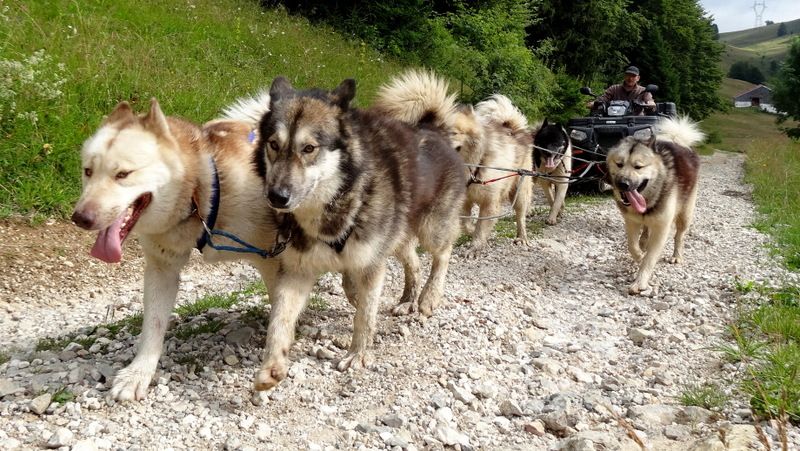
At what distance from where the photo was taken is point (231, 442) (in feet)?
9.29

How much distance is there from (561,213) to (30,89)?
7.33m

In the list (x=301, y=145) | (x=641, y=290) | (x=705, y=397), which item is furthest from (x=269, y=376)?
(x=641, y=290)

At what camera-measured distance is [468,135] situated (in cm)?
703

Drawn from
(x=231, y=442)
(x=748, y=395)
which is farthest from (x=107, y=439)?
(x=748, y=395)

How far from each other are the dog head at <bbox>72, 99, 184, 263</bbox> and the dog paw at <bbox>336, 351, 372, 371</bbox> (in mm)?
1337

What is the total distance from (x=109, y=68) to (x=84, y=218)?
5.41 m

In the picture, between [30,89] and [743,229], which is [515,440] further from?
[743,229]

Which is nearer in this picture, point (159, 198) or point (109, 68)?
point (159, 198)

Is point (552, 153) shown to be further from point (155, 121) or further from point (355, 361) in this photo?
point (155, 121)

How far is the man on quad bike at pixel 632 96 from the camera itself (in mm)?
10742

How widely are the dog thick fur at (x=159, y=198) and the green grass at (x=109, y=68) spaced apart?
3.02 m

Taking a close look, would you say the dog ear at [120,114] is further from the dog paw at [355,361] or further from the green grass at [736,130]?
the green grass at [736,130]

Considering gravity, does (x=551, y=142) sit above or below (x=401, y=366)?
above

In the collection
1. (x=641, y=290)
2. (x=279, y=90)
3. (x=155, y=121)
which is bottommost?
(x=641, y=290)
